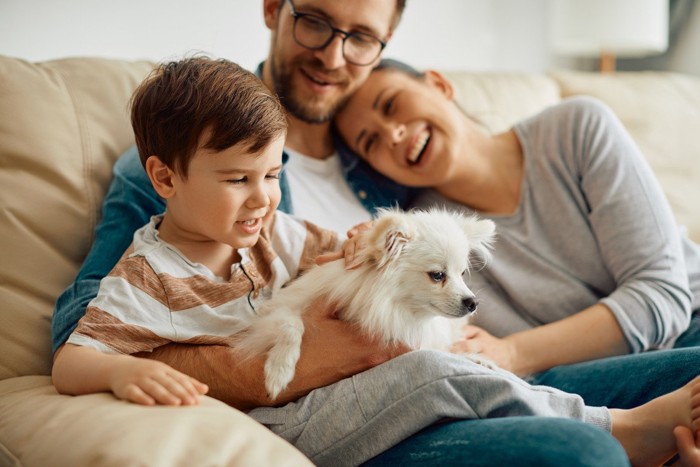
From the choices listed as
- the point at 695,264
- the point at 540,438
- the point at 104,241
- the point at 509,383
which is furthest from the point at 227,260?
the point at 695,264

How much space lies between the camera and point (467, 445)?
1.06 m

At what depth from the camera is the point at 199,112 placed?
49.3 inches

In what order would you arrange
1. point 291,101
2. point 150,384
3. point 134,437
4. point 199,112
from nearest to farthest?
1. point 134,437
2. point 150,384
3. point 199,112
4. point 291,101

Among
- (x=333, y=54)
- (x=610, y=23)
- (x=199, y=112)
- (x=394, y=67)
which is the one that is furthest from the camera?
(x=610, y=23)

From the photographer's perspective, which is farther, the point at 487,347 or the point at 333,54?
the point at 333,54

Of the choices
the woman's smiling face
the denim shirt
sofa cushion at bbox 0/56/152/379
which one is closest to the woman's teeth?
the woman's smiling face

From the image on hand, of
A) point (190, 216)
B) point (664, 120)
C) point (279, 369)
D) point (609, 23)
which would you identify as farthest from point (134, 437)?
point (609, 23)

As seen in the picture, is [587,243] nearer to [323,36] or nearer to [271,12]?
[323,36]

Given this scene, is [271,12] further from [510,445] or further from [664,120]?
[664,120]

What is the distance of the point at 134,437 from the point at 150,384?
141mm

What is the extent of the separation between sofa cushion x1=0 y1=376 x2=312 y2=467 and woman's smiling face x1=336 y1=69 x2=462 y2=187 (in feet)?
3.46

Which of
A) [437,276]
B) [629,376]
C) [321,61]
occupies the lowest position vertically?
[629,376]

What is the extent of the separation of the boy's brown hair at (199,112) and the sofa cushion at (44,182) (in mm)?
402

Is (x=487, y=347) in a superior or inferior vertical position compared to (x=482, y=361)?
inferior
